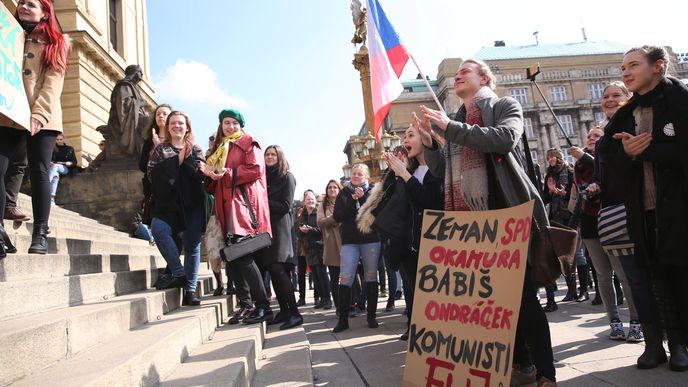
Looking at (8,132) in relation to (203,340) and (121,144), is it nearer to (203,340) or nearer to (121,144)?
(203,340)

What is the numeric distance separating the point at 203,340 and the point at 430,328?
6.45 ft

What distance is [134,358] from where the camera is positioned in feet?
7.25

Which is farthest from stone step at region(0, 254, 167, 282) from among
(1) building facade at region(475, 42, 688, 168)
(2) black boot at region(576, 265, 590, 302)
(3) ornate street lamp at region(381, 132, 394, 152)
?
(1) building facade at region(475, 42, 688, 168)

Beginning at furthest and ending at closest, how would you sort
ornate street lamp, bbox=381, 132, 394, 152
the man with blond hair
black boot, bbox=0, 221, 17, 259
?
ornate street lamp, bbox=381, 132, 394, 152 < black boot, bbox=0, 221, 17, 259 < the man with blond hair

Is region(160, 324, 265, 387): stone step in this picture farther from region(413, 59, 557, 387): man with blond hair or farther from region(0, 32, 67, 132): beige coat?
region(0, 32, 67, 132): beige coat

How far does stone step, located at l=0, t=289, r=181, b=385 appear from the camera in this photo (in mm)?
1953

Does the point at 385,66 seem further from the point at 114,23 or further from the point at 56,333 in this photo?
the point at 114,23

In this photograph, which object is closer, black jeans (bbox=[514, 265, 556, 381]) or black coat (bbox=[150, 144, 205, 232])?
black jeans (bbox=[514, 265, 556, 381])

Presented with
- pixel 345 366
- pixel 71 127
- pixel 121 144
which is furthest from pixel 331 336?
pixel 71 127

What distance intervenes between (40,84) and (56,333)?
7.55 ft

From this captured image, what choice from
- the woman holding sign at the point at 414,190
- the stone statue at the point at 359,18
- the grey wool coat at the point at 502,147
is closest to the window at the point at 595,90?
the stone statue at the point at 359,18

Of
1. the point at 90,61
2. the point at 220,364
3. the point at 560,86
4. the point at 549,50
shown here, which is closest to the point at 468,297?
the point at 220,364

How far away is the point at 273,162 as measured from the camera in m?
6.12

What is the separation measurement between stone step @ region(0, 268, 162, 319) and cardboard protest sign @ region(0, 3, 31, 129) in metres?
1.15
